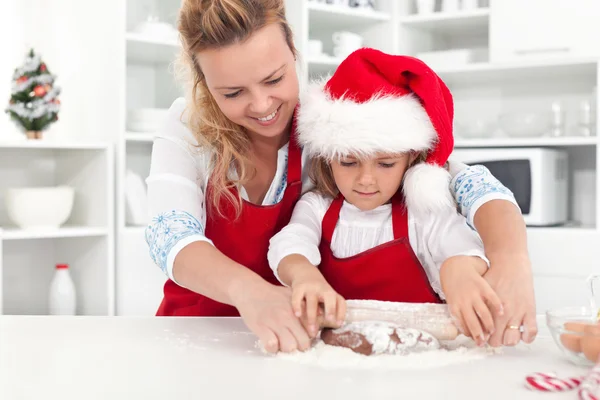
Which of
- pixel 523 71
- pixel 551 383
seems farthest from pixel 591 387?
pixel 523 71

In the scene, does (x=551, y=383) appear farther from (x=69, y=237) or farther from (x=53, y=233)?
(x=69, y=237)

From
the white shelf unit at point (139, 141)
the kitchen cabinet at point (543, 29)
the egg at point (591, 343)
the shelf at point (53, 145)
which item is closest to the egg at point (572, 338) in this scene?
the egg at point (591, 343)

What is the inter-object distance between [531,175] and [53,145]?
6.49 feet

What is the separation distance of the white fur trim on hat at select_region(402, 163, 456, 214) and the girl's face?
0.10 feet

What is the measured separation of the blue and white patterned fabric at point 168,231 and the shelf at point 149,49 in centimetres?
187

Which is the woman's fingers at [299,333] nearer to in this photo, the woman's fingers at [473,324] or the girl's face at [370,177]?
the woman's fingers at [473,324]

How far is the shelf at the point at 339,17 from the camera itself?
3.40m

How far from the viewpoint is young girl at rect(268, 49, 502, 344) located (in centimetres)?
126

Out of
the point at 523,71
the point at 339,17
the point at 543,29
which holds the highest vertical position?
the point at 339,17

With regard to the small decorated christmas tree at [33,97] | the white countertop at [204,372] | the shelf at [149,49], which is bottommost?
the white countertop at [204,372]

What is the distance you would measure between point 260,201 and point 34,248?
2030 mm

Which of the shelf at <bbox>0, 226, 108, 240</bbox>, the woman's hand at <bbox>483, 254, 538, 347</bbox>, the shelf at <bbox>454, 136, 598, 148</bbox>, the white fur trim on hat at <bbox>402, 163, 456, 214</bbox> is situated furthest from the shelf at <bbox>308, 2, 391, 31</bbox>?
the woman's hand at <bbox>483, 254, 538, 347</bbox>

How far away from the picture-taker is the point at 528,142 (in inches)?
128

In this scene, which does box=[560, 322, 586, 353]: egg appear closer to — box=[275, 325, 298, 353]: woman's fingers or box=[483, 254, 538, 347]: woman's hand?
box=[483, 254, 538, 347]: woman's hand
